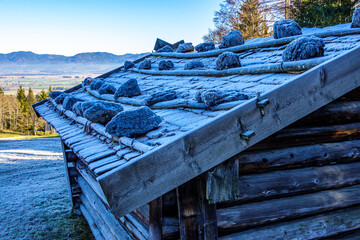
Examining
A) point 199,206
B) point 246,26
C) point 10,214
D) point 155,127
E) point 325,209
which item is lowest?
point 10,214

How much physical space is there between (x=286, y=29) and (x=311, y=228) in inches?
128

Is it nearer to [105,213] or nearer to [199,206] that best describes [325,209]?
[199,206]

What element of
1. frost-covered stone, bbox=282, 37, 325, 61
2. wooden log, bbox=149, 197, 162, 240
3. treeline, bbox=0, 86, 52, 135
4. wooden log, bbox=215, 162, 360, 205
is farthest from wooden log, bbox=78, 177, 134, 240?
treeline, bbox=0, 86, 52, 135

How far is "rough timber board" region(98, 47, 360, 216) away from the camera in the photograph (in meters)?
1.70

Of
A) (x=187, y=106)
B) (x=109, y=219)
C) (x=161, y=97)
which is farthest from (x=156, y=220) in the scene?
(x=109, y=219)

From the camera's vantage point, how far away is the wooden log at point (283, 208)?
7.68 ft

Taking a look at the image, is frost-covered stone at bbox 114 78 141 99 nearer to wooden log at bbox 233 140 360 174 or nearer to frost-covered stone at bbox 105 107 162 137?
frost-covered stone at bbox 105 107 162 137

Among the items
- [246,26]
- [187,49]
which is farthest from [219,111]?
[246,26]

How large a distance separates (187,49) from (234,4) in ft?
68.4

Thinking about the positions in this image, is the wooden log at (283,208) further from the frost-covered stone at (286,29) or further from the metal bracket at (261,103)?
the frost-covered stone at (286,29)

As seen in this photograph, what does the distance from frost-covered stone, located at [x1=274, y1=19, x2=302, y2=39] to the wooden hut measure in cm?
135

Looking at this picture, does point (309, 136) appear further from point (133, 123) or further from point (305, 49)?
point (133, 123)

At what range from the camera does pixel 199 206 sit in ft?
7.23

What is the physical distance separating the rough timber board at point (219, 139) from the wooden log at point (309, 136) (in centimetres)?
33
